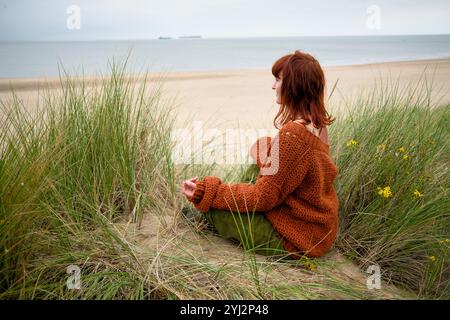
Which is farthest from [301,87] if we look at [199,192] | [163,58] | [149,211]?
[163,58]

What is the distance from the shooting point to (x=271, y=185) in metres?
1.69

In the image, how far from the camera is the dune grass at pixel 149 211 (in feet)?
4.93

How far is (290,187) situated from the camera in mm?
1713

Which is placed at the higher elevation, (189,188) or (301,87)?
(301,87)

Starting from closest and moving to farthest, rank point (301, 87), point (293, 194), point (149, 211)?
point (301, 87)
point (293, 194)
point (149, 211)

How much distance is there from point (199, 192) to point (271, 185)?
35 cm

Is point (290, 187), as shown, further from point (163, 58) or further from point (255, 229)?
point (163, 58)

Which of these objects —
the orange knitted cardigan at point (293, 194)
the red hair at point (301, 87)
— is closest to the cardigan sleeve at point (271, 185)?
the orange knitted cardigan at point (293, 194)

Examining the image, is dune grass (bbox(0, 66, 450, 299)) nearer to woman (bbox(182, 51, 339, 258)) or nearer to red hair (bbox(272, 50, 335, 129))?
woman (bbox(182, 51, 339, 258))

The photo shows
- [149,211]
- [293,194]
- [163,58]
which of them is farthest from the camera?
[163,58]

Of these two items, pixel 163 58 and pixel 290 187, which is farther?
pixel 163 58

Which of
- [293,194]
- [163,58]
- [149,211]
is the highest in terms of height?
[163,58]

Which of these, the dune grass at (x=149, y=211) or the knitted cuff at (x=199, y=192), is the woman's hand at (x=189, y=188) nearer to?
the knitted cuff at (x=199, y=192)
